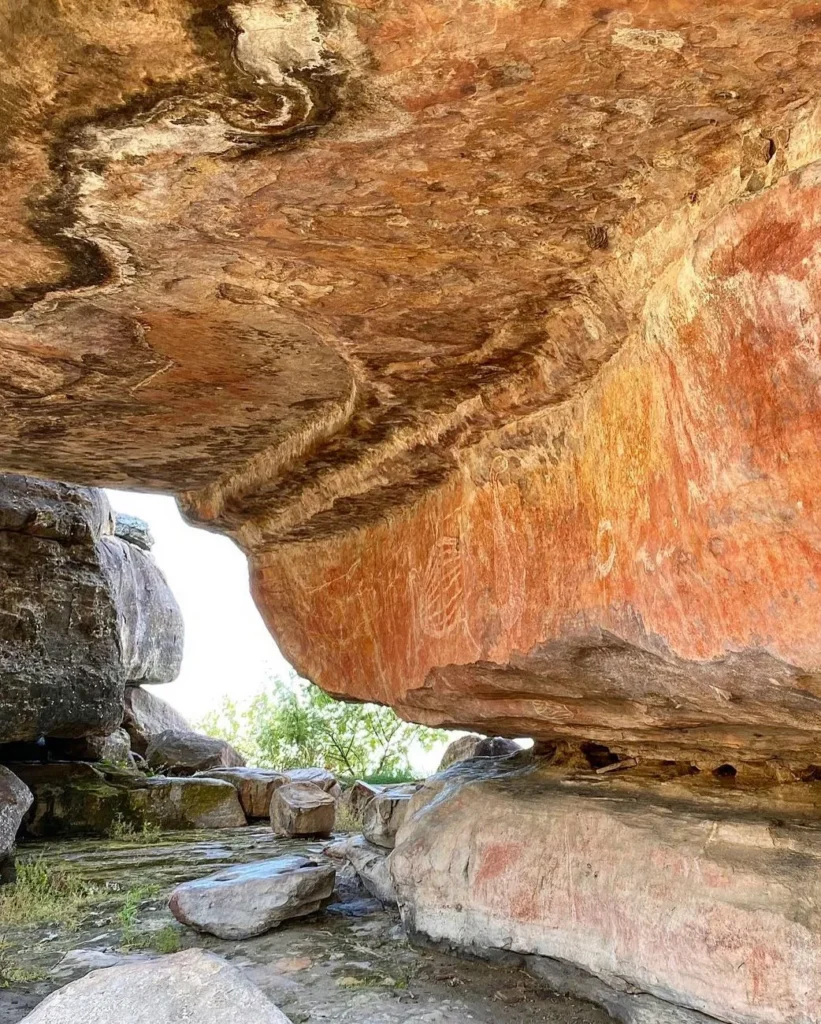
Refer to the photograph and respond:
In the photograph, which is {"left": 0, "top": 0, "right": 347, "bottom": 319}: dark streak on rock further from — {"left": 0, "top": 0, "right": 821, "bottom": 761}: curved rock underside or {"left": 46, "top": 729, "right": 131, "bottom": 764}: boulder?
{"left": 46, "top": 729, "right": 131, "bottom": 764}: boulder

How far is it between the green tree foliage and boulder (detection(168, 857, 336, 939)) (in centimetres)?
1351

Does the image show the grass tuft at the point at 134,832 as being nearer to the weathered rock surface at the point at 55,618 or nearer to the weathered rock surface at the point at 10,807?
the weathered rock surface at the point at 55,618

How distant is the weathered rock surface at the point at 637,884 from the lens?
10.8ft

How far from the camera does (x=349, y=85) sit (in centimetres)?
188

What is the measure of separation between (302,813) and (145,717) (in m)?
5.76

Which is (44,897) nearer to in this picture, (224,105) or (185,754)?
(185,754)

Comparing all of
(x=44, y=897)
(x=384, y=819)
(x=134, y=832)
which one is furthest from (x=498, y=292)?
(x=134, y=832)

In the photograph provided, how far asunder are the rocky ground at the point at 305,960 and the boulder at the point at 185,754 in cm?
429

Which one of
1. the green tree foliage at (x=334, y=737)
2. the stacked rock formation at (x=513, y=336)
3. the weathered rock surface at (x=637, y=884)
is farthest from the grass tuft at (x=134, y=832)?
the green tree foliage at (x=334, y=737)

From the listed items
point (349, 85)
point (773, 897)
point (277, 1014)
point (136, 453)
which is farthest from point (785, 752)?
point (136, 453)

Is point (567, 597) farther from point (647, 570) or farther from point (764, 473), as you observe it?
point (764, 473)

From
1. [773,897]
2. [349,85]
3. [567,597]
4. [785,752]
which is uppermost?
[349,85]

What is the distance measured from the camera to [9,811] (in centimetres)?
693

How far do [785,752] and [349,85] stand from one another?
3.48 metres
